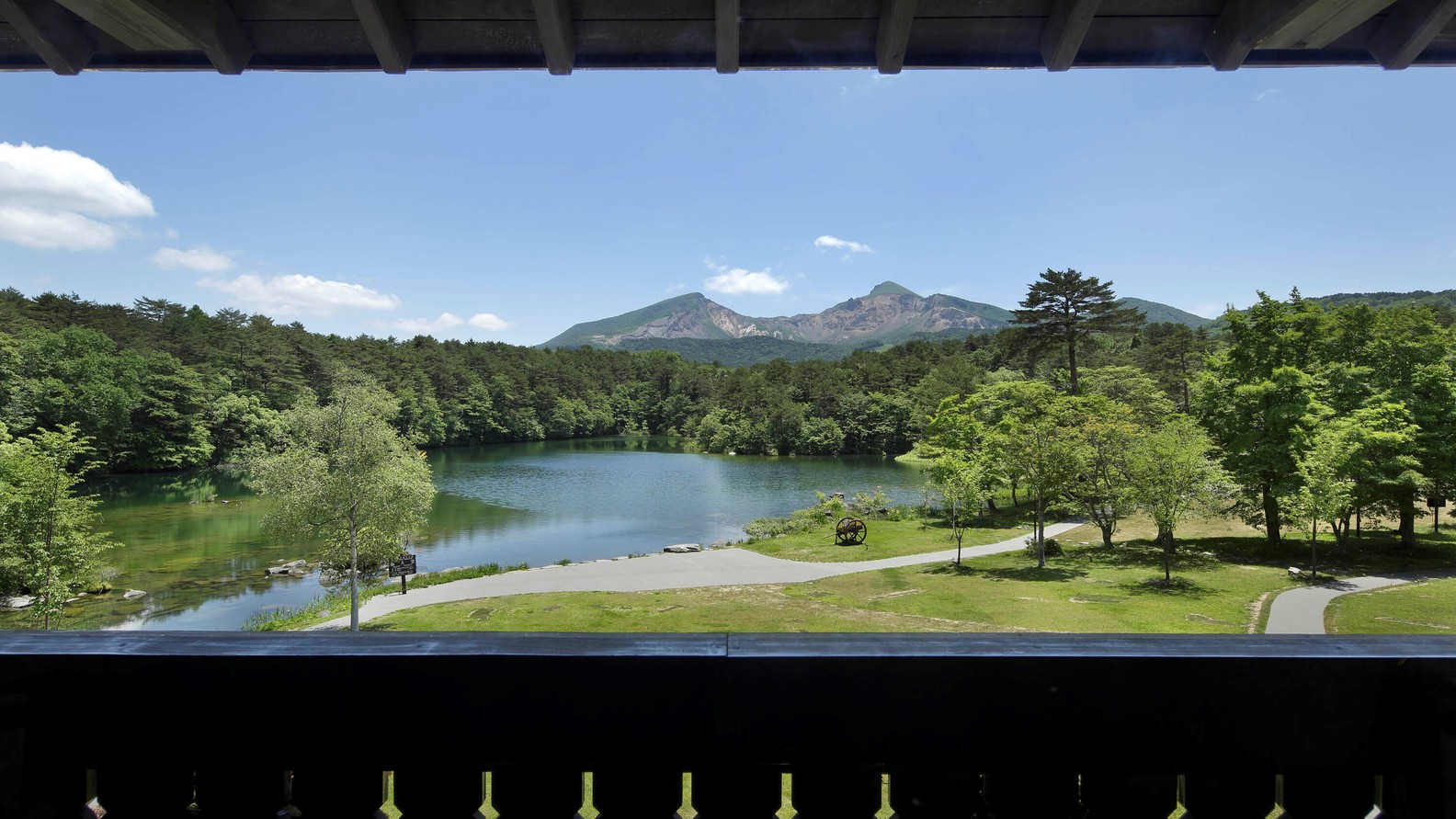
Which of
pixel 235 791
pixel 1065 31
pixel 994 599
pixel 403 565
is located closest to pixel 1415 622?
pixel 994 599

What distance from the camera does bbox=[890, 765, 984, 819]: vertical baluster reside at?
0.85 metres

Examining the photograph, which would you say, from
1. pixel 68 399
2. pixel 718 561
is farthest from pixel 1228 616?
pixel 68 399

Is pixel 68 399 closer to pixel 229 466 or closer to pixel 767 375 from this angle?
pixel 229 466

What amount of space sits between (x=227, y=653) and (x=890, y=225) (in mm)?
56528

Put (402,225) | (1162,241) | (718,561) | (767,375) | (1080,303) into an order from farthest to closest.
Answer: (767,375) < (402,225) < (1080,303) < (1162,241) < (718,561)

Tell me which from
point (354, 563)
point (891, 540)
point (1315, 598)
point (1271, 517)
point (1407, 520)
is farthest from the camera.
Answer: point (891, 540)

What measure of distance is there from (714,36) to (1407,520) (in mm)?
24774

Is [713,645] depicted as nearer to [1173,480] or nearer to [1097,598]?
[1097,598]

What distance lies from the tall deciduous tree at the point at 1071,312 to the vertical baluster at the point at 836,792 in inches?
1340

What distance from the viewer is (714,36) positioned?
167 cm

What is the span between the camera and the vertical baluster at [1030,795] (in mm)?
852

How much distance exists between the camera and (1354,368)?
18531mm

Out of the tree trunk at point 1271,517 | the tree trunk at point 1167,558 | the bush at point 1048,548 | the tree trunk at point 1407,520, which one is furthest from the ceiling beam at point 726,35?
the tree trunk at point 1407,520

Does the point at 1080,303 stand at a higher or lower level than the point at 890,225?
lower
